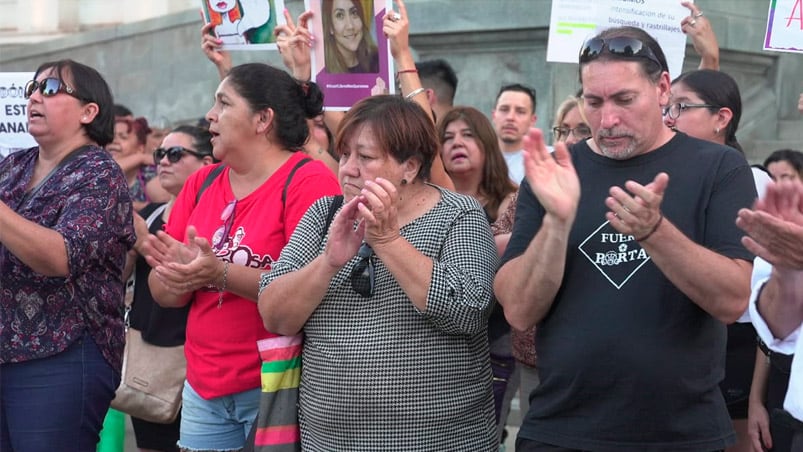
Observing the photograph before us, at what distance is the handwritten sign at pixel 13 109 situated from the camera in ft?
19.7

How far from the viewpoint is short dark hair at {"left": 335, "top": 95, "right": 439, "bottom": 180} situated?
4004mm

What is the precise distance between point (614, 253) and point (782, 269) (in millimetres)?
507

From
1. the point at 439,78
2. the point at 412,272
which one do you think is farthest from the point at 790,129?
the point at 412,272

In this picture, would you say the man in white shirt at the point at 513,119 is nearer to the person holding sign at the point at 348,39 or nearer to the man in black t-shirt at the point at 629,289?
the person holding sign at the point at 348,39

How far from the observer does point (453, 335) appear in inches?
153

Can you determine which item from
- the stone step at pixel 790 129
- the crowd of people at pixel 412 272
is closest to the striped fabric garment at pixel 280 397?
the crowd of people at pixel 412 272

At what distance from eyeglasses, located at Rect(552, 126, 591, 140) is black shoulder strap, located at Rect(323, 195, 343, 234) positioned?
162 centimetres

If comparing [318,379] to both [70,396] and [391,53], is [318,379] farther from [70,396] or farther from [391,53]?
[391,53]

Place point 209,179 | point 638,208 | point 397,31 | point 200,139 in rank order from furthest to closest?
point 200,139, point 397,31, point 209,179, point 638,208

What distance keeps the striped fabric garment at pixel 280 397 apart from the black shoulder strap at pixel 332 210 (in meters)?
0.40

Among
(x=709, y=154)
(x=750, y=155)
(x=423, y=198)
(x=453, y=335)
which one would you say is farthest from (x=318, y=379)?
(x=750, y=155)

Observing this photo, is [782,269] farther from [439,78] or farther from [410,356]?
[439,78]

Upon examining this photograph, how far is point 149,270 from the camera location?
5.85 metres

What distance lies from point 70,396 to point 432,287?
160 cm
